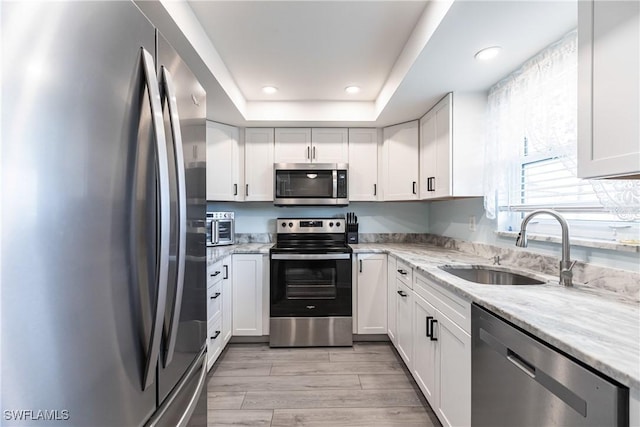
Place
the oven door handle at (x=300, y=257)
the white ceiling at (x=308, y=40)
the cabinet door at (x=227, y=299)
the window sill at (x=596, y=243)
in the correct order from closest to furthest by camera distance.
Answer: the window sill at (x=596, y=243), the white ceiling at (x=308, y=40), the cabinet door at (x=227, y=299), the oven door handle at (x=300, y=257)

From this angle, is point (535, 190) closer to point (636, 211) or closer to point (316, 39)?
point (636, 211)

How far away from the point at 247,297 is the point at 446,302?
1822 millimetres

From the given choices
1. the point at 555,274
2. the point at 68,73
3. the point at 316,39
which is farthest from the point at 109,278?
the point at 555,274

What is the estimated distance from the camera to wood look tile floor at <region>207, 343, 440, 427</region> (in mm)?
1693

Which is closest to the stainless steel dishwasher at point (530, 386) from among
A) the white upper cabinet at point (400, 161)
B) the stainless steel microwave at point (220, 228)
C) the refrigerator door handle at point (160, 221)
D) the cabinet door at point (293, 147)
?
the refrigerator door handle at point (160, 221)

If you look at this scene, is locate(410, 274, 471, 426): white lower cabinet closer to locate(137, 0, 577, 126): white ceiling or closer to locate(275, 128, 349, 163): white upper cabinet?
locate(137, 0, 577, 126): white ceiling

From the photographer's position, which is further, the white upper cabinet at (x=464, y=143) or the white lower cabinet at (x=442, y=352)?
the white upper cabinet at (x=464, y=143)

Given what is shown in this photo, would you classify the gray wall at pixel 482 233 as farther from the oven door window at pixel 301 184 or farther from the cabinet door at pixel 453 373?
the oven door window at pixel 301 184

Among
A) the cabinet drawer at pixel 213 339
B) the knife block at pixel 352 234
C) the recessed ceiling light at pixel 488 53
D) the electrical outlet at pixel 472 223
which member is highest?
the recessed ceiling light at pixel 488 53

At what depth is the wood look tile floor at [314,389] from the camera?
169 cm

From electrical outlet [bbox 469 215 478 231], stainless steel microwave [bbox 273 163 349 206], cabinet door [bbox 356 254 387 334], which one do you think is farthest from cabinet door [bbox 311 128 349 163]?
electrical outlet [bbox 469 215 478 231]

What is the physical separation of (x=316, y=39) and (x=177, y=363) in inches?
76.0

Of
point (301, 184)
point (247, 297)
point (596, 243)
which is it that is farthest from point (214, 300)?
point (596, 243)

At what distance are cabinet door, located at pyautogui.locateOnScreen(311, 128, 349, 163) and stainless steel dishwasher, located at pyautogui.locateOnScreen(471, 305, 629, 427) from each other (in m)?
2.15
